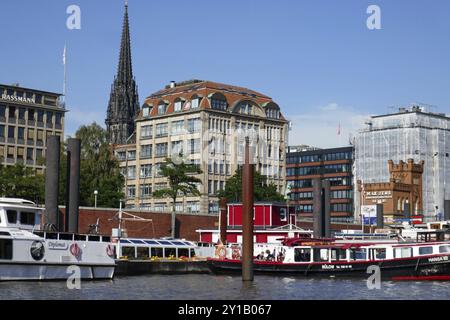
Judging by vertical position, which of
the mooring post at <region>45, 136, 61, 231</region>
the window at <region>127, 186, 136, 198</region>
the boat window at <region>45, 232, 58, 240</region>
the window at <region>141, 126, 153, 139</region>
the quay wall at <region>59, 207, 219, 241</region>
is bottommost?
the boat window at <region>45, 232, 58, 240</region>

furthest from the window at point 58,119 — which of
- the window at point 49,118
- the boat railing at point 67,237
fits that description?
the boat railing at point 67,237

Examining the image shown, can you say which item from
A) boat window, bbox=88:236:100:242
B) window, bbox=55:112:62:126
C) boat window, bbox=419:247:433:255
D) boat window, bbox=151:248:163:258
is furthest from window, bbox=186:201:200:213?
boat window, bbox=88:236:100:242

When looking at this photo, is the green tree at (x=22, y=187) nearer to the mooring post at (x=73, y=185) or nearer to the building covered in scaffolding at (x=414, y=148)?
the mooring post at (x=73, y=185)

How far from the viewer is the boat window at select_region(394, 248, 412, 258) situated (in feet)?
222

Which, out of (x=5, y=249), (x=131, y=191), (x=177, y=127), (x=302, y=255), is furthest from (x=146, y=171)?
(x=5, y=249)

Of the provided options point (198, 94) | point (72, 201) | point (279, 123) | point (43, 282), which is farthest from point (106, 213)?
point (279, 123)

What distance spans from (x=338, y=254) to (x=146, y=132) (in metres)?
110

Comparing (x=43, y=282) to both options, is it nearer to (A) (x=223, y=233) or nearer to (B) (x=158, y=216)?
(A) (x=223, y=233)

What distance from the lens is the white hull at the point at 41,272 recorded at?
55.4 metres

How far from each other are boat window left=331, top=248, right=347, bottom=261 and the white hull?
19.7 meters

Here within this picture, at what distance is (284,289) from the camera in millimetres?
56031

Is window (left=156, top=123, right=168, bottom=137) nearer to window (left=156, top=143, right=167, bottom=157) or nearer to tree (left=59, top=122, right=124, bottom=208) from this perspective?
window (left=156, top=143, right=167, bottom=157)

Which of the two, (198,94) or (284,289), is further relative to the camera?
(198,94)

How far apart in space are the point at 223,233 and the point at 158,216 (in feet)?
48.5
